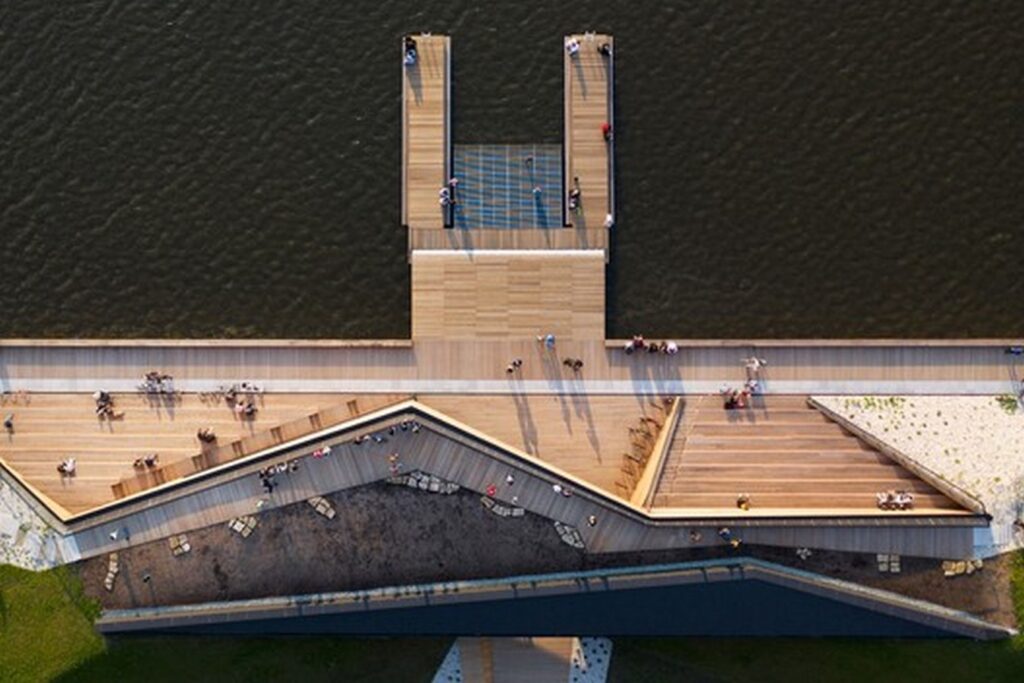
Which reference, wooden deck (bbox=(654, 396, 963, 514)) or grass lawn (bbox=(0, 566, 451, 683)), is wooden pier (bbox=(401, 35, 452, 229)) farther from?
grass lawn (bbox=(0, 566, 451, 683))

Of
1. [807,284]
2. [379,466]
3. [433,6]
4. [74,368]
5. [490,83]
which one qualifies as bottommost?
[379,466]

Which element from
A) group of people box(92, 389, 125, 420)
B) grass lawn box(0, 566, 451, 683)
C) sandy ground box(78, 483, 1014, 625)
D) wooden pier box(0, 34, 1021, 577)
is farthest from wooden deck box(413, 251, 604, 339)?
grass lawn box(0, 566, 451, 683)

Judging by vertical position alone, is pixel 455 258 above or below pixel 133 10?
below

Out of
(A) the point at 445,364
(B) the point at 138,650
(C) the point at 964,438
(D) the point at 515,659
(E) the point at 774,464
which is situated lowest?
(D) the point at 515,659

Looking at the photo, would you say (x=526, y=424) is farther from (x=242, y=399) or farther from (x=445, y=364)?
(x=242, y=399)

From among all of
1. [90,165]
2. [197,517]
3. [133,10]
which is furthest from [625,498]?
[133,10]

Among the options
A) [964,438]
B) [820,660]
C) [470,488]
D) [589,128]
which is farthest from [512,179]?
[820,660]

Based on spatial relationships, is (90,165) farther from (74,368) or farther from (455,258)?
(455,258)
